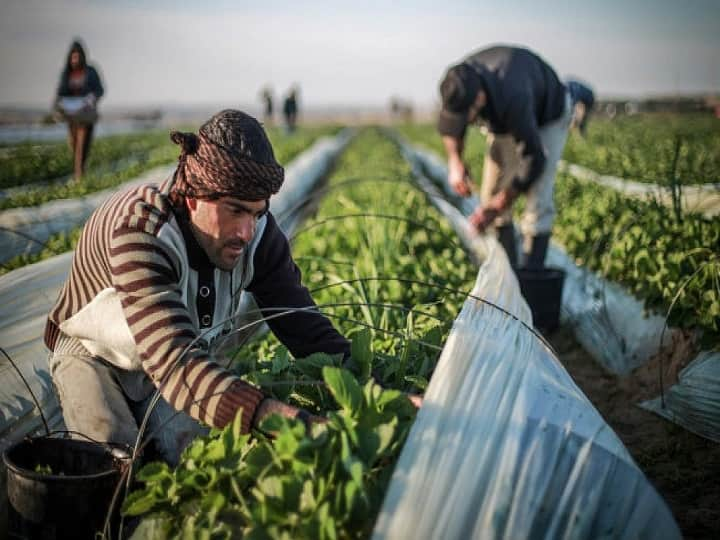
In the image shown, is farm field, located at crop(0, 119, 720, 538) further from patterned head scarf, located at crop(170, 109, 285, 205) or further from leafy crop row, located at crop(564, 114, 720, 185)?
leafy crop row, located at crop(564, 114, 720, 185)

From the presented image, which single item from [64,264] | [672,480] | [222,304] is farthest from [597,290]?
[64,264]

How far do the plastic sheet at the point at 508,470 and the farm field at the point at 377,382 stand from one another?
109 millimetres

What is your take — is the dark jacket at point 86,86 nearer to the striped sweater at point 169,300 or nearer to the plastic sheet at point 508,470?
the striped sweater at point 169,300

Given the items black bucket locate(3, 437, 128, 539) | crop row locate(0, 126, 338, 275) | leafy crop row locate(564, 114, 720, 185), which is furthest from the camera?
leafy crop row locate(564, 114, 720, 185)

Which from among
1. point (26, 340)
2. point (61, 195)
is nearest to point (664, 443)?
point (26, 340)

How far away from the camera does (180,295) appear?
69.0 inches

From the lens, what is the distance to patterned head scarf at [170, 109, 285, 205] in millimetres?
1702

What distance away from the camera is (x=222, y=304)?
A: 6.74 feet

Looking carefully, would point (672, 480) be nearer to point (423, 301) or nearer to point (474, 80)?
point (423, 301)

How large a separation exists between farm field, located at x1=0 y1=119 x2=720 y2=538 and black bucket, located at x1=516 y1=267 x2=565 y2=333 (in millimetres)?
143

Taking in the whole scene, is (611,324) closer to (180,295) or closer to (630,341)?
(630,341)

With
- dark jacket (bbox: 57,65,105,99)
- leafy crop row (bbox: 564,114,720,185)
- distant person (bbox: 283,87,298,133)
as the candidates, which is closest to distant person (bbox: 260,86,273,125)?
distant person (bbox: 283,87,298,133)

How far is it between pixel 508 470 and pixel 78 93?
23.5ft

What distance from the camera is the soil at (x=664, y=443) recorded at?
2207 millimetres
